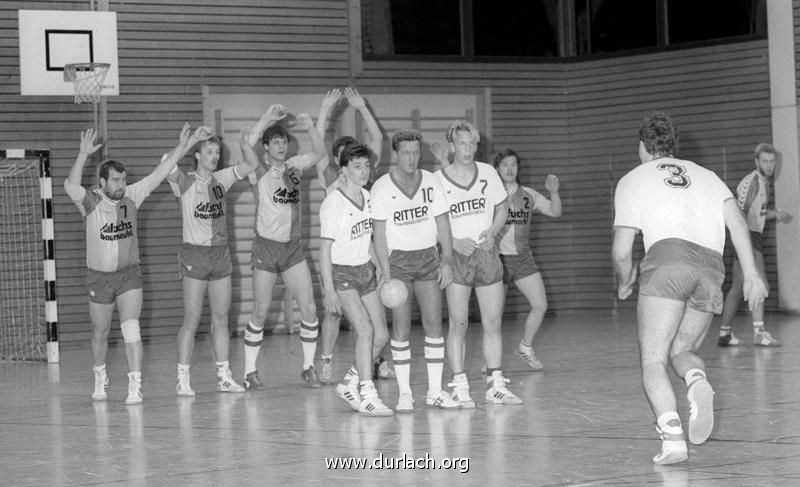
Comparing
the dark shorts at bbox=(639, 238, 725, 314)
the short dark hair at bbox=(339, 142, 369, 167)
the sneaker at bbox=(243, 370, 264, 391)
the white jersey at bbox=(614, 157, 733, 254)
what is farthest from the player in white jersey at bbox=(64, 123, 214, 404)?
the dark shorts at bbox=(639, 238, 725, 314)

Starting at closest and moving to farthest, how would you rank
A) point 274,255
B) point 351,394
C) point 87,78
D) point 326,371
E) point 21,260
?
point 351,394 < point 274,255 < point 326,371 < point 87,78 < point 21,260

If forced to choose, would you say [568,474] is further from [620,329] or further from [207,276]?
[620,329]

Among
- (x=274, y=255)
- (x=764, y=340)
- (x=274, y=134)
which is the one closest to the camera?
(x=274, y=255)

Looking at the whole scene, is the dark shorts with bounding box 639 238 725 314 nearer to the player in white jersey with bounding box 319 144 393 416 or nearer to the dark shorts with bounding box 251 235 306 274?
the player in white jersey with bounding box 319 144 393 416

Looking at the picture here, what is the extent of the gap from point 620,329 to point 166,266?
6.74 metres

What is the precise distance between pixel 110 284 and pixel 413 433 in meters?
3.76

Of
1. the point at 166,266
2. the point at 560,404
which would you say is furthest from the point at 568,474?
the point at 166,266

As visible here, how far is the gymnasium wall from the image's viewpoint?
58.6ft

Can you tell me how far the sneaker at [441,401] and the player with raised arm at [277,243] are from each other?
2201mm

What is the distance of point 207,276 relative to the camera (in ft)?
38.1

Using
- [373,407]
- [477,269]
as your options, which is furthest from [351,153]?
[373,407]

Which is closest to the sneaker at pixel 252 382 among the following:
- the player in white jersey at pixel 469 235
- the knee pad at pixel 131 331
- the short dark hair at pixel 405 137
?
the knee pad at pixel 131 331

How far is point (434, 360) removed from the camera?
9.95m

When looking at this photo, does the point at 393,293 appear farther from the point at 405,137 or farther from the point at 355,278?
the point at 405,137
